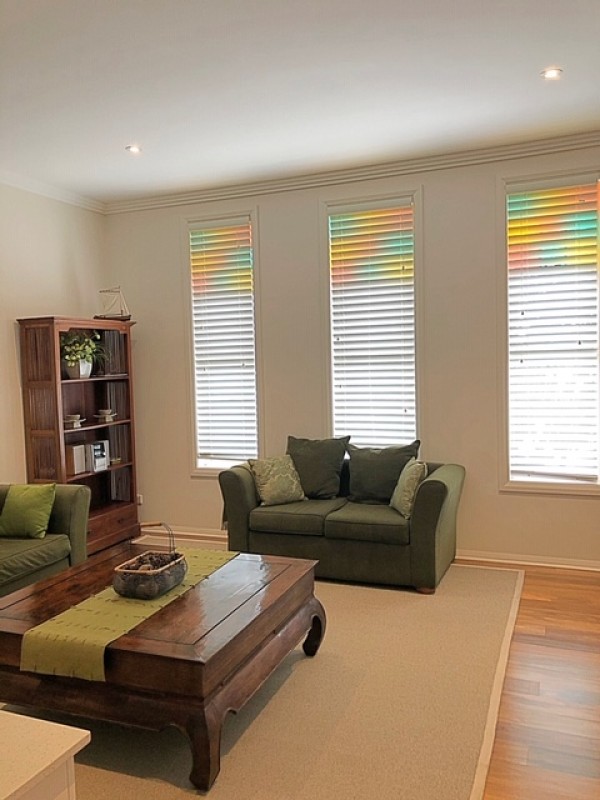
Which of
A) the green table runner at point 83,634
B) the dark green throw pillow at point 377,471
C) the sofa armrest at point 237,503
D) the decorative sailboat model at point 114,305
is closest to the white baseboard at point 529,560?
the dark green throw pillow at point 377,471

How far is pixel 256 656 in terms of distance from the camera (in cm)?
268

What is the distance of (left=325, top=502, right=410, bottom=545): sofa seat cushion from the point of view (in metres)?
4.18

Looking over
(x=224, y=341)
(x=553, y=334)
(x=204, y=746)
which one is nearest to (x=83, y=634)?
(x=204, y=746)

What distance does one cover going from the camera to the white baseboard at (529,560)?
4652 millimetres

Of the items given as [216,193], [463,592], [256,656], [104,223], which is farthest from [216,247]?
[256,656]

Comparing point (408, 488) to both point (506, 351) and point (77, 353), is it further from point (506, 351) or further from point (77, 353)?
point (77, 353)

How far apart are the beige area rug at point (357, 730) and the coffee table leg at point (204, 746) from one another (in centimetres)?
6

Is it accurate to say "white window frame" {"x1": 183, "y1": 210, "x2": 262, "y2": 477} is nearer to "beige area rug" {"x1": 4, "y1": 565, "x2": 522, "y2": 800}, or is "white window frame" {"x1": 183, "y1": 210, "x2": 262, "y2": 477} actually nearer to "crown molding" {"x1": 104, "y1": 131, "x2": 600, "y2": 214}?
"crown molding" {"x1": 104, "y1": 131, "x2": 600, "y2": 214}

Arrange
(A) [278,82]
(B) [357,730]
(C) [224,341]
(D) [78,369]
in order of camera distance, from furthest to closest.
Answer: (C) [224,341]
(D) [78,369]
(A) [278,82]
(B) [357,730]

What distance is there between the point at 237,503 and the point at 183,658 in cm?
233

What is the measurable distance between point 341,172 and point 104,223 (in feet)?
7.55

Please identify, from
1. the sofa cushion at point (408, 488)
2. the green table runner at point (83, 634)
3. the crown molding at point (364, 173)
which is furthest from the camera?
the crown molding at point (364, 173)

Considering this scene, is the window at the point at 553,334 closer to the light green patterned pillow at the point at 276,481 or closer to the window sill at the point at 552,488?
the window sill at the point at 552,488

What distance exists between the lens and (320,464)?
16.0ft
